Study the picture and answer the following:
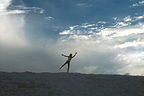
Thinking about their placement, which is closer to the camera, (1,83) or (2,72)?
(1,83)

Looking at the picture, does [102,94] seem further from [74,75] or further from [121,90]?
[74,75]

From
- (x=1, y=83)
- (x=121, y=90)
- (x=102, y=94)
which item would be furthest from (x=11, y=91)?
(x=121, y=90)

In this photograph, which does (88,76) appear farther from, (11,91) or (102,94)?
(11,91)

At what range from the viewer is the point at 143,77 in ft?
65.7

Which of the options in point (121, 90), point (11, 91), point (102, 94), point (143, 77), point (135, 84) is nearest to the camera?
point (11, 91)

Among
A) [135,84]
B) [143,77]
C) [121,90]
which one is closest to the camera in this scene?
Result: [121,90]

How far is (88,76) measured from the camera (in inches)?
730

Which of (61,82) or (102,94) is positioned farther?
(61,82)

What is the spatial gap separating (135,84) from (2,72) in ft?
31.0

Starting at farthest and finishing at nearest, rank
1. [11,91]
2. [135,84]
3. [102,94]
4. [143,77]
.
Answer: [143,77], [135,84], [102,94], [11,91]

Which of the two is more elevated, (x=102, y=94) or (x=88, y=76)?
(x=88, y=76)

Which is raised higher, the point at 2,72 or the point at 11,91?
the point at 2,72

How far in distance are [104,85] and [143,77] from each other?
476cm

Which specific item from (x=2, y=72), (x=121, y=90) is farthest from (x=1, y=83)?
(x=121, y=90)
